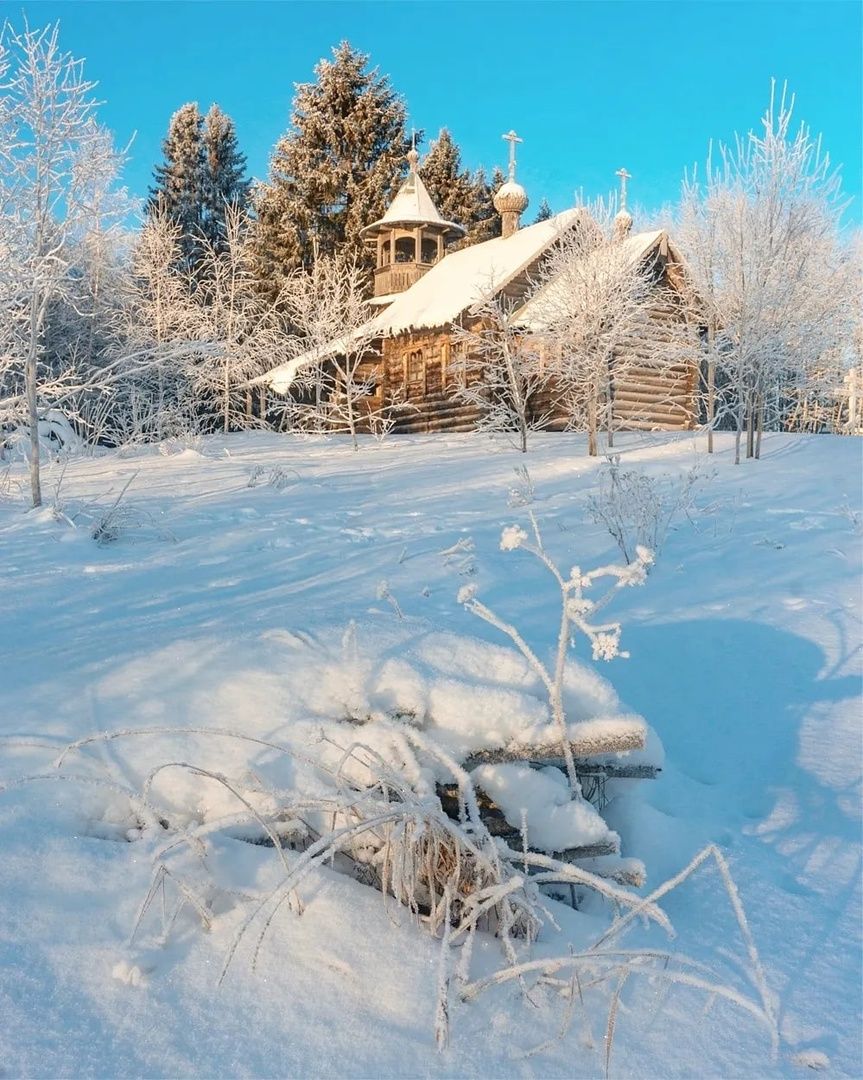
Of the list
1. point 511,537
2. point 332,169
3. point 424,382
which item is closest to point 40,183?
point 511,537

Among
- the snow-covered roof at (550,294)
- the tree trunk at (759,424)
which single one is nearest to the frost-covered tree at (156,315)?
the snow-covered roof at (550,294)

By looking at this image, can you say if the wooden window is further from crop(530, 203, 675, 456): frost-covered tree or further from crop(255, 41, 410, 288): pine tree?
crop(255, 41, 410, 288): pine tree

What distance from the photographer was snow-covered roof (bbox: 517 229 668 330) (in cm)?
1828

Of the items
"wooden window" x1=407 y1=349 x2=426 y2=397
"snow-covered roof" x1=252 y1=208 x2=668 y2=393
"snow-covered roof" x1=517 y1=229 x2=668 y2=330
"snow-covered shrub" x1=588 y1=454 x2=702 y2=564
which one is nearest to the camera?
"snow-covered shrub" x1=588 y1=454 x2=702 y2=564

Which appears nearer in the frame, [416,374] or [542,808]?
[542,808]

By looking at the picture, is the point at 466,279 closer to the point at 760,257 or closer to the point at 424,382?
the point at 424,382

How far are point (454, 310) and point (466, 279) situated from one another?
180 centimetres

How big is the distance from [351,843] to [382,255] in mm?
27749

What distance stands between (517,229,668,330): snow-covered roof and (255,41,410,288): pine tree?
47.2 ft

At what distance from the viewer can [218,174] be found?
36.1 m

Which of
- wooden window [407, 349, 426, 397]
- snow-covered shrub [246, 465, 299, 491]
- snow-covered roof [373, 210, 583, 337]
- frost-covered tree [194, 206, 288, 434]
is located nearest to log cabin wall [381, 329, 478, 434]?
wooden window [407, 349, 426, 397]

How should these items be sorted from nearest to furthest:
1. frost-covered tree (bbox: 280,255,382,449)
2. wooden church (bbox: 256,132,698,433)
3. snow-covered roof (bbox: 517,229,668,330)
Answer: snow-covered roof (bbox: 517,229,668,330) < wooden church (bbox: 256,132,698,433) < frost-covered tree (bbox: 280,255,382,449)

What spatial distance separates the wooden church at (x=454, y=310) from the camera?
20.5 m

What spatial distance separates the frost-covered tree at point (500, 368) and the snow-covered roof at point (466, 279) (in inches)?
21.1
